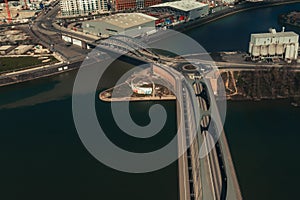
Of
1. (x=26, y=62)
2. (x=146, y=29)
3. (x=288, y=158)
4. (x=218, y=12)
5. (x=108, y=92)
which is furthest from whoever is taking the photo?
(x=218, y=12)

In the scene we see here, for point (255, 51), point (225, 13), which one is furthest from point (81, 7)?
point (255, 51)

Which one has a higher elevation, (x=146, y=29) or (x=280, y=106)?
(x=146, y=29)

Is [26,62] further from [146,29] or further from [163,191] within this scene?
[163,191]

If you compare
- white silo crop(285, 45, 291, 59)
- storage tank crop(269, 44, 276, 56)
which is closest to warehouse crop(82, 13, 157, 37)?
storage tank crop(269, 44, 276, 56)

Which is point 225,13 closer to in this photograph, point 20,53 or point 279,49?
point 279,49

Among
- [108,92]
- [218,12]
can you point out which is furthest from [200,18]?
[108,92]
